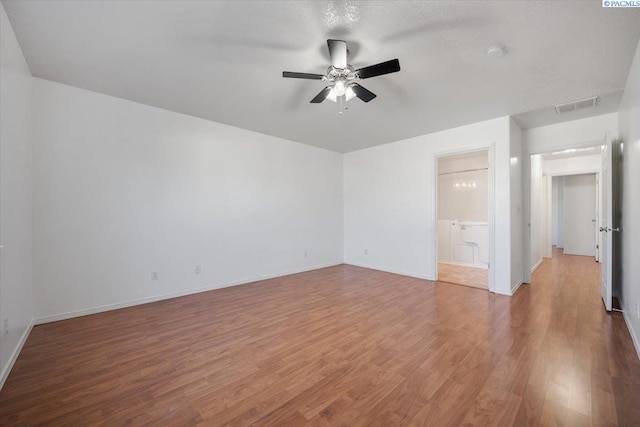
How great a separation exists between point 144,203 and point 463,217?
6893 millimetres

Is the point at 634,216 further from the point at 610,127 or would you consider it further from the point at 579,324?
the point at 610,127

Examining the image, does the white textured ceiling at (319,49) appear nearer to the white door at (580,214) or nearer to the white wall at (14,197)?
the white wall at (14,197)

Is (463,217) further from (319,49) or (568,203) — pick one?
(319,49)

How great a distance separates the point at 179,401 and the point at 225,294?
2.25m

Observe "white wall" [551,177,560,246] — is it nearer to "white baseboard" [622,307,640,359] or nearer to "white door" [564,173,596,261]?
"white door" [564,173,596,261]

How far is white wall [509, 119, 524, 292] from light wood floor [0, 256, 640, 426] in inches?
26.6

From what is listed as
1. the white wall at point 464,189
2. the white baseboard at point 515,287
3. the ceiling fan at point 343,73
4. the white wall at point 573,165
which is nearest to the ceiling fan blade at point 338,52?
the ceiling fan at point 343,73

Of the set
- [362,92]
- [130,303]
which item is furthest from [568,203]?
[130,303]

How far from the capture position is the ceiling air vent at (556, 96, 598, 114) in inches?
125

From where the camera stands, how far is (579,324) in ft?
9.11

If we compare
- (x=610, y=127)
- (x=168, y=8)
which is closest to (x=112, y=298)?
(x=168, y=8)

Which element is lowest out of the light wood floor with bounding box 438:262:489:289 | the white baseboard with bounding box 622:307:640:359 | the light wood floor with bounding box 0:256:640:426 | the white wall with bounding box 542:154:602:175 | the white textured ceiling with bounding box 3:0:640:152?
the light wood floor with bounding box 438:262:489:289

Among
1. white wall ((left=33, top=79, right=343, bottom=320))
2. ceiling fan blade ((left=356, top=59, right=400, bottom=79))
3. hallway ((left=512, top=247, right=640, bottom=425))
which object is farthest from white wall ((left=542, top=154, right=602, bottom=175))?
ceiling fan blade ((left=356, top=59, right=400, bottom=79))

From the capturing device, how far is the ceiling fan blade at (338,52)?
1939 millimetres
